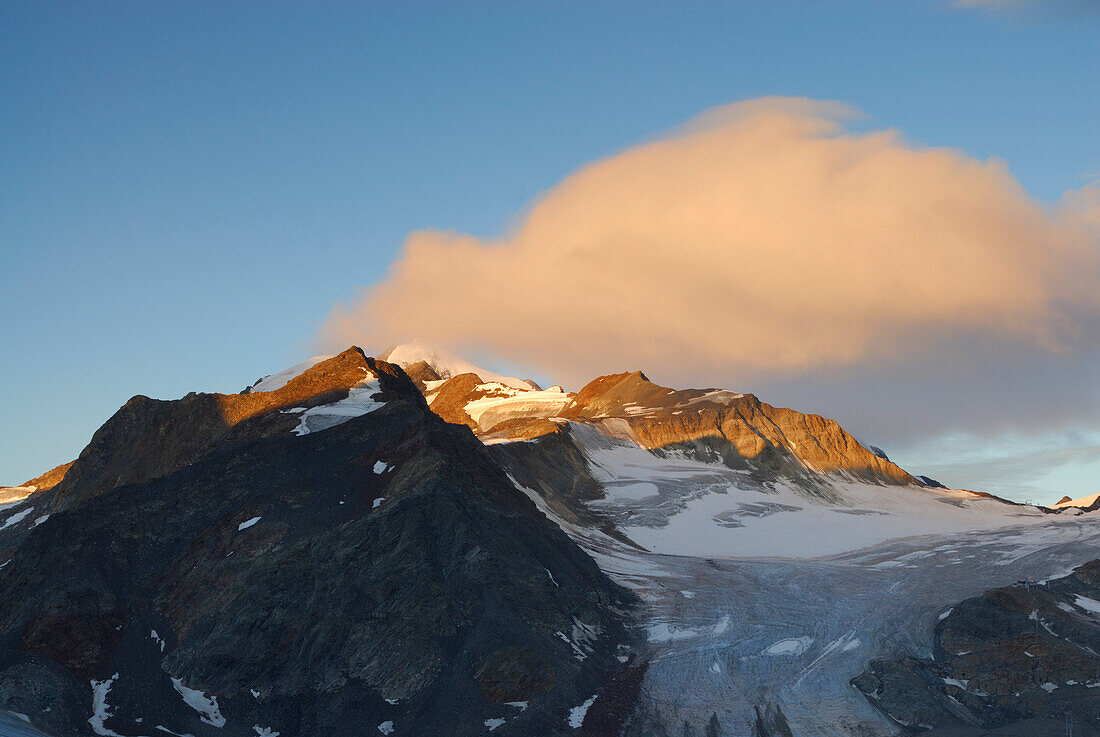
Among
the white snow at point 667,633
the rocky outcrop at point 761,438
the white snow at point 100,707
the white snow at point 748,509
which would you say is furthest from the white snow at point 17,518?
the rocky outcrop at point 761,438

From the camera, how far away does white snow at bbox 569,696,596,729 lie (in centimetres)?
6675

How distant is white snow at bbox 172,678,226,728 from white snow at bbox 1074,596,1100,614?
70374mm

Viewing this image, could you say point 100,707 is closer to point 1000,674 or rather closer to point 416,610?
point 416,610

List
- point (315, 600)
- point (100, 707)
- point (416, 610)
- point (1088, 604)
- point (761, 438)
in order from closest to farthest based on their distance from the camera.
A: 1. point (100, 707)
2. point (416, 610)
3. point (315, 600)
4. point (1088, 604)
5. point (761, 438)

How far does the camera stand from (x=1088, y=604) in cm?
9344

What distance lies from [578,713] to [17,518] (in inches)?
3376

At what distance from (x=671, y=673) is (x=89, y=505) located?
46.5 meters

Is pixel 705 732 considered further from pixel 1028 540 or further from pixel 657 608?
pixel 1028 540

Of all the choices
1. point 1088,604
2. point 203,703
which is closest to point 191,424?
point 203,703

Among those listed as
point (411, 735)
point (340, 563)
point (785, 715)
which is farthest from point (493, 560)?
point (785, 715)

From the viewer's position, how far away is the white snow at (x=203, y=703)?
217 ft

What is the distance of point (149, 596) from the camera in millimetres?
77375

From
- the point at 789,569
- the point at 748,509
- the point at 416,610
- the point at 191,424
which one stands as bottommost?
the point at 789,569

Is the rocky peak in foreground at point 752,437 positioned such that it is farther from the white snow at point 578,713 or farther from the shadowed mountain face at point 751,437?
the white snow at point 578,713
